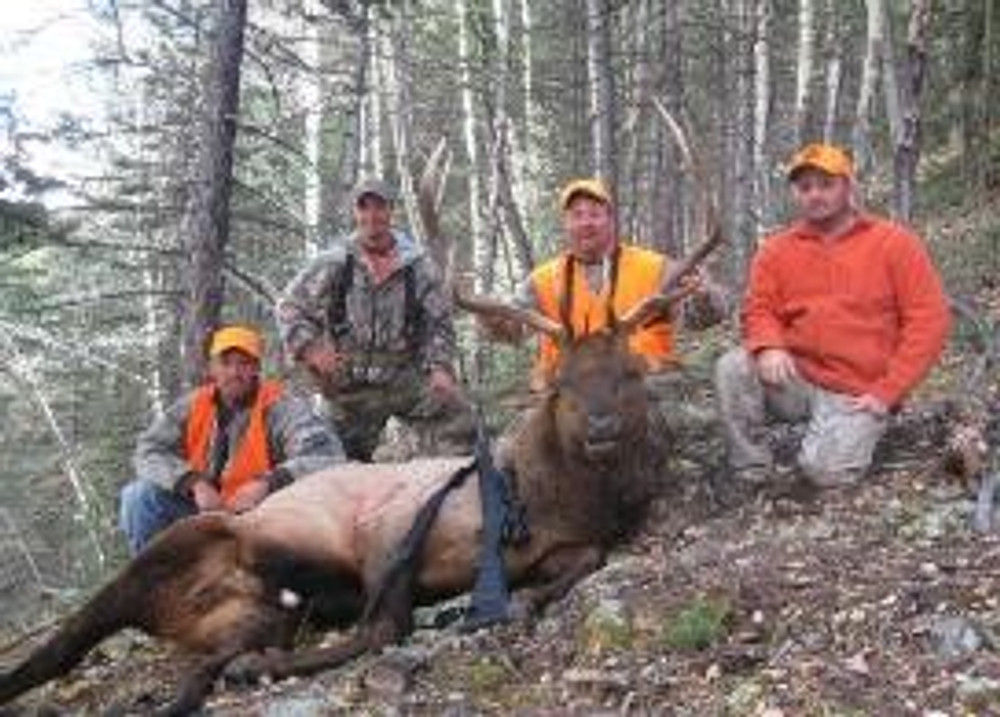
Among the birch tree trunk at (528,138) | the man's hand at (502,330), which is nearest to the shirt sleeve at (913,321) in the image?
the man's hand at (502,330)

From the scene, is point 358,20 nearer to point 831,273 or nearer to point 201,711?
point 831,273

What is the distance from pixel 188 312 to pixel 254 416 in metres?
2.61

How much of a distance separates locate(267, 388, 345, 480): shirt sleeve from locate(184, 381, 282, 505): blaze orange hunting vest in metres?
0.05

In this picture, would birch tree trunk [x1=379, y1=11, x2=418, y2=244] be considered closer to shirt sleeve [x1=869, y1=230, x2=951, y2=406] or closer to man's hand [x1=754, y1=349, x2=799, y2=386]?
man's hand [x1=754, y1=349, x2=799, y2=386]

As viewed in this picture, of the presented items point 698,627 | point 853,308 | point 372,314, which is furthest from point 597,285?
point 698,627

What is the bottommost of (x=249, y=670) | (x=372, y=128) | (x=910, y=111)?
(x=249, y=670)

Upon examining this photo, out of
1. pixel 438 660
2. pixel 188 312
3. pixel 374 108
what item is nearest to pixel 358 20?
pixel 188 312

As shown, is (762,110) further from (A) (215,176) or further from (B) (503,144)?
(A) (215,176)

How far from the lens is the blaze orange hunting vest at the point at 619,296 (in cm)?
880

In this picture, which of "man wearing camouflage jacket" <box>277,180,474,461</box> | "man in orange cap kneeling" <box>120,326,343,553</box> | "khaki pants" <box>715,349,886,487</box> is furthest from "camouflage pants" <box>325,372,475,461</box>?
"khaki pants" <box>715,349,886,487</box>

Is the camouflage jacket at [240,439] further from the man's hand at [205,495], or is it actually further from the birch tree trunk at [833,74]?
the birch tree trunk at [833,74]

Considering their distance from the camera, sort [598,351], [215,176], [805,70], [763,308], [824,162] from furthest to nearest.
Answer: [805,70], [215,176], [763,308], [824,162], [598,351]

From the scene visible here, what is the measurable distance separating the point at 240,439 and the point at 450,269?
1806mm

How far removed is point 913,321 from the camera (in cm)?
846
